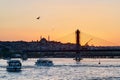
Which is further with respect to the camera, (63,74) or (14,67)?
(14,67)

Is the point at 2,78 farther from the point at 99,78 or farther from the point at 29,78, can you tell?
the point at 99,78

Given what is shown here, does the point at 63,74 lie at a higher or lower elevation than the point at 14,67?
lower

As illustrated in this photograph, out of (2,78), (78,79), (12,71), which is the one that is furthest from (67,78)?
(12,71)

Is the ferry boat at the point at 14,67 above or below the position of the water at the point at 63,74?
above

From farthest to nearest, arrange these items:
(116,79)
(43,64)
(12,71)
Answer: (43,64), (12,71), (116,79)

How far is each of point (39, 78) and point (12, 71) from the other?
2308 centimetres

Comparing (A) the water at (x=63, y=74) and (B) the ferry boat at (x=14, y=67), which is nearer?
(A) the water at (x=63, y=74)

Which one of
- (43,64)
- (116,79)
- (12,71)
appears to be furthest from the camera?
(43,64)

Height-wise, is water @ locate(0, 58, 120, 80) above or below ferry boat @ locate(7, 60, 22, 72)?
below

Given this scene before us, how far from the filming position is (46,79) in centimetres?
8488

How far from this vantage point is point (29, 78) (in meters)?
86.9

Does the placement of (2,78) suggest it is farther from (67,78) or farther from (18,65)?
(18,65)

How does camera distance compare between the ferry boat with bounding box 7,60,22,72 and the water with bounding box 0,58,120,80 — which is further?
the ferry boat with bounding box 7,60,22,72

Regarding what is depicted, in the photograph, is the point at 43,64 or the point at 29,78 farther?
the point at 43,64
